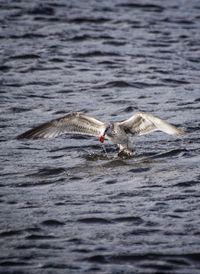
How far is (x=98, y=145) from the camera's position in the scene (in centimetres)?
1395

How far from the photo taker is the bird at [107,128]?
13.2 meters

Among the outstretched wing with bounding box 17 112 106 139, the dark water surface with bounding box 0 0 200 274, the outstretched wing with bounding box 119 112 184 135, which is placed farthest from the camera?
the outstretched wing with bounding box 17 112 106 139

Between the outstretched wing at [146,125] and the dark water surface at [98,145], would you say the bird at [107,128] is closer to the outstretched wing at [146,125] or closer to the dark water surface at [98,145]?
the outstretched wing at [146,125]

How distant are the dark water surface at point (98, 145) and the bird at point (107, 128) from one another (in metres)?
0.31

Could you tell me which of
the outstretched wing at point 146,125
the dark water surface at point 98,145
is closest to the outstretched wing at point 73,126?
the dark water surface at point 98,145

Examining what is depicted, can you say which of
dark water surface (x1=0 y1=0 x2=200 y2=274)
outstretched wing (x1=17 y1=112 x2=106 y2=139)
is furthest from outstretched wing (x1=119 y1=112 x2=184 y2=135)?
outstretched wing (x1=17 y1=112 x2=106 y2=139)

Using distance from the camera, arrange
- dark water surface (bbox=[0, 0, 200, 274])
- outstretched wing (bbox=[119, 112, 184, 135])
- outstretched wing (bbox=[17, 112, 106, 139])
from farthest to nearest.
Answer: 1. outstretched wing (bbox=[17, 112, 106, 139])
2. outstretched wing (bbox=[119, 112, 184, 135])
3. dark water surface (bbox=[0, 0, 200, 274])

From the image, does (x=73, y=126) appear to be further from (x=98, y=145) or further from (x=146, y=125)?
(x=146, y=125)

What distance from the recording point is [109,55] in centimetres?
2045

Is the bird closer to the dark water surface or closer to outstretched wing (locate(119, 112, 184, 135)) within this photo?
outstretched wing (locate(119, 112, 184, 135))

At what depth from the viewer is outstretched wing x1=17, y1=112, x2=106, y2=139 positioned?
13289 mm

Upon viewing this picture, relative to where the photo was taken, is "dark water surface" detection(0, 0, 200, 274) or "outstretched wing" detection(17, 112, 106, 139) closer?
"dark water surface" detection(0, 0, 200, 274)

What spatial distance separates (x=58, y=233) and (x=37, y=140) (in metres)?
4.65

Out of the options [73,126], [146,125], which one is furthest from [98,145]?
[146,125]
